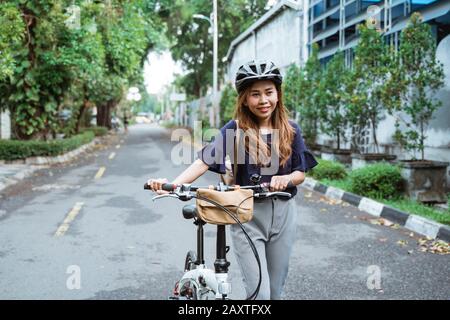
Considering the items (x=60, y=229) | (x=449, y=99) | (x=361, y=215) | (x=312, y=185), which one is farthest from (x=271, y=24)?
(x=60, y=229)

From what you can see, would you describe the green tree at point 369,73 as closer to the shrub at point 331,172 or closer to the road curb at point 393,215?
the shrub at point 331,172

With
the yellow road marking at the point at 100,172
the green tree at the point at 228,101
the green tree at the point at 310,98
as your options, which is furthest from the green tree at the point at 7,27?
the green tree at the point at 228,101

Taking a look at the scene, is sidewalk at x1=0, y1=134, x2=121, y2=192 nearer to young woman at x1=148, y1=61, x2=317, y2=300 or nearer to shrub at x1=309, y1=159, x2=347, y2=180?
shrub at x1=309, y1=159, x2=347, y2=180

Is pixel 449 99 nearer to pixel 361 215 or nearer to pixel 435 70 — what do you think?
pixel 435 70

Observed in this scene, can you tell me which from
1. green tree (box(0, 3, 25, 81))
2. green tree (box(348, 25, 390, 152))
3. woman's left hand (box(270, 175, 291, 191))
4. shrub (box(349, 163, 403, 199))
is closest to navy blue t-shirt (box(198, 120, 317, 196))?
woman's left hand (box(270, 175, 291, 191))

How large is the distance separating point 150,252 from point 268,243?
3149mm

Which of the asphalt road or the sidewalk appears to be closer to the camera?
the asphalt road

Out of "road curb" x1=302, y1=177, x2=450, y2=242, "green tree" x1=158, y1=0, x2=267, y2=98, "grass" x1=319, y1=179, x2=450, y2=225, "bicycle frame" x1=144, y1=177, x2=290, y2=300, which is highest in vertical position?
"green tree" x1=158, y1=0, x2=267, y2=98

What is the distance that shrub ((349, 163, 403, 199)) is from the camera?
8961mm

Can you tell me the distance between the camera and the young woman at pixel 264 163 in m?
2.97

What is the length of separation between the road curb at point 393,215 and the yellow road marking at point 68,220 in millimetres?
4583
